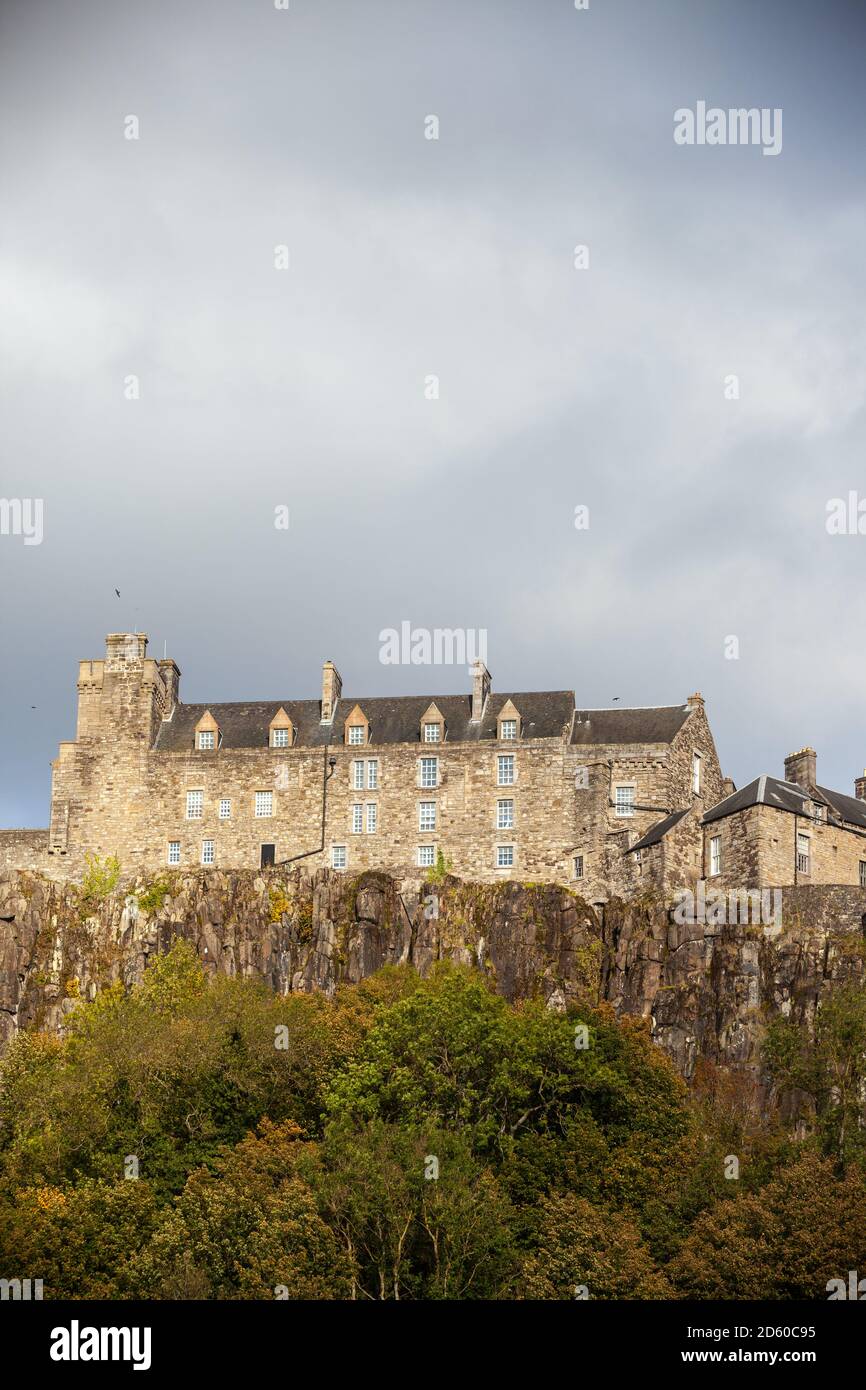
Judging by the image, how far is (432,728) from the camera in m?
84.2

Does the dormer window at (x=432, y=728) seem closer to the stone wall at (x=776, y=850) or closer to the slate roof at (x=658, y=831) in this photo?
the slate roof at (x=658, y=831)

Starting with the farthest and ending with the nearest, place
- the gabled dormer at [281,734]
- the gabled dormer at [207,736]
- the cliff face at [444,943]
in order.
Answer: the gabled dormer at [207,736], the gabled dormer at [281,734], the cliff face at [444,943]

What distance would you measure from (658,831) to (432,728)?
37.8 feet

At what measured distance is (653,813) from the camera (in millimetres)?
80812

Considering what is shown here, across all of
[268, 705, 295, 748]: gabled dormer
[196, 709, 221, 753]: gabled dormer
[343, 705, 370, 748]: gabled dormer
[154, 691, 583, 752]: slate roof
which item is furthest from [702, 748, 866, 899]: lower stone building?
[196, 709, 221, 753]: gabled dormer

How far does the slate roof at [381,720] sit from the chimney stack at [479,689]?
0.29 m

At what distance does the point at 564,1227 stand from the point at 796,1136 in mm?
13342

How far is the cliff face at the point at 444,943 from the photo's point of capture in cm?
7375

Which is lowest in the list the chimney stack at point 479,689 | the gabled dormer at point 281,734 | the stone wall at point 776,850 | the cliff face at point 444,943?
the cliff face at point 444,943

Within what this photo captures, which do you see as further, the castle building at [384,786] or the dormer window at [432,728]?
the dormer window at [432,728]

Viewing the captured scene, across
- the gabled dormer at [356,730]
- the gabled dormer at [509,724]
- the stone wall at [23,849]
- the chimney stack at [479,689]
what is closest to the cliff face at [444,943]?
the stone wall at [23,849]
